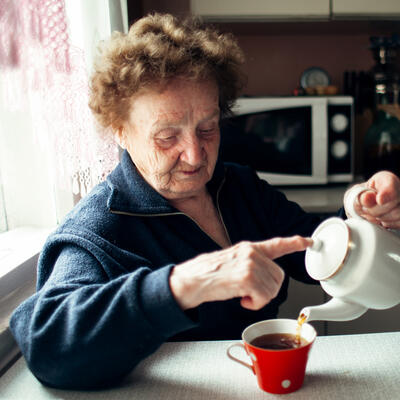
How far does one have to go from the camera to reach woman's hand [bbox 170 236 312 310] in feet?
2.10

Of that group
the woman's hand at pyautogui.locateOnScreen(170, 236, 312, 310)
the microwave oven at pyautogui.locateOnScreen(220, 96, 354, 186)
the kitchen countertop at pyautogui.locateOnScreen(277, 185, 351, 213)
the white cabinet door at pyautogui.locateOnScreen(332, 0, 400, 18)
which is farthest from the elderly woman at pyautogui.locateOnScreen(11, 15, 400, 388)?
the white cabinet door at pyautogui.locateOnScreen(332, 0, 400, 18)

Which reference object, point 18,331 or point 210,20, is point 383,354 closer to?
point 18,331

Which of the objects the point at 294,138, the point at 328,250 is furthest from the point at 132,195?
the point at 294,138

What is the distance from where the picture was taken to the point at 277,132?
1959 mm

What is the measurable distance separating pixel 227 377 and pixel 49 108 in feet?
2.52

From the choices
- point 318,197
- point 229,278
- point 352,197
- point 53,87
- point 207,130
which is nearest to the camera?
point 229,278

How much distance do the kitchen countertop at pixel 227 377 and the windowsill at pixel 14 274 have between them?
0.15ft

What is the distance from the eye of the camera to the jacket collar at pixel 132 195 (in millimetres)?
933

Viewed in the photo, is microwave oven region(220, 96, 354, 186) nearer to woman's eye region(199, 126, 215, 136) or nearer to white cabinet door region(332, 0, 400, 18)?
white cabinet door region(332, 0, 400, 18)

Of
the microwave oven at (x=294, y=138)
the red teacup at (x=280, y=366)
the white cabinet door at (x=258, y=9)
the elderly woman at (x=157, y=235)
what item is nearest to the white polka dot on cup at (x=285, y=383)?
the red teacup at (x=280, y=366)

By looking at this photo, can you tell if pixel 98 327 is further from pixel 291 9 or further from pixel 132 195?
pixel 291 9

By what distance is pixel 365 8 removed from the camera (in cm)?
200

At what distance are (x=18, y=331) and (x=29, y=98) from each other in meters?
0.65

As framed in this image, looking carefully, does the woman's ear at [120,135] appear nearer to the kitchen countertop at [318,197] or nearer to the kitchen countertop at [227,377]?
the kitchen countertop at [227,377]
